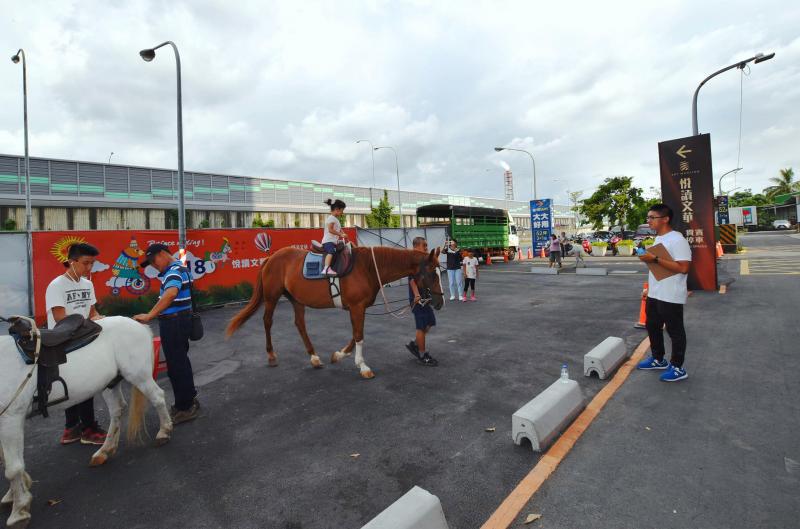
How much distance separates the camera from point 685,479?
2887 mm

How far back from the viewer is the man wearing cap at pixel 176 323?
4.13 meters

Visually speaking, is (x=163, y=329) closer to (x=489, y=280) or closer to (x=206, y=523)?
(x=206, y=523)

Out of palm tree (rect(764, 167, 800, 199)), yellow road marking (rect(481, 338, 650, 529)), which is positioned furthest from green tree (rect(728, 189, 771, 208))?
yellow road marking (rect(481, 338, 650, 529))

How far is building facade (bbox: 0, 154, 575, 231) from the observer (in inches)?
1507

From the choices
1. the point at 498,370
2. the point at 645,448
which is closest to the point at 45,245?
the point at 498,370

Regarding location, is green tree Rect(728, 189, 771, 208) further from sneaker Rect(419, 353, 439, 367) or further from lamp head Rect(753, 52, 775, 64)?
sneaker Rect(419, 353, 439, 367)

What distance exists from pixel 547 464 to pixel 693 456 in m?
1.22

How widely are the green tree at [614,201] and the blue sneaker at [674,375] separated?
31854 mm

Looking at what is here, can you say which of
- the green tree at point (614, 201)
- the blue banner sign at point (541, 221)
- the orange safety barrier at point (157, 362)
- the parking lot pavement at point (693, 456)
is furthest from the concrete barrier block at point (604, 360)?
the green tree at point (614, 201)

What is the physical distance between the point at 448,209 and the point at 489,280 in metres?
7.67

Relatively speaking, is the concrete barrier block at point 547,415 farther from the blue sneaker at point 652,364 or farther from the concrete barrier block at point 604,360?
the blue sneaker at point 652,364

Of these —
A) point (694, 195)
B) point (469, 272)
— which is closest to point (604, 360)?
point (469, 272)

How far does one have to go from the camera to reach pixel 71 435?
4059 mm

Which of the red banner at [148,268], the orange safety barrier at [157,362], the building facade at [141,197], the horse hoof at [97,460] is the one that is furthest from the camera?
the building facade at [141,197]
